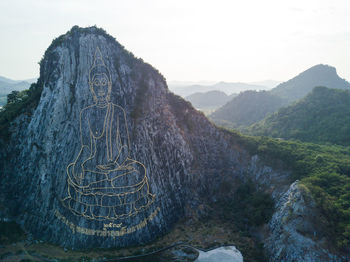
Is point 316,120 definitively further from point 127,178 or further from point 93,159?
point 93,159

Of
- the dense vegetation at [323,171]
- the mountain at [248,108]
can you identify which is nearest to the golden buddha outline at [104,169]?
the dense vegetation at [323,171]

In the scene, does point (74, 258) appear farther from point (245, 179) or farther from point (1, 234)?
point (245, 179)

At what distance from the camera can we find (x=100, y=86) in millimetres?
34094

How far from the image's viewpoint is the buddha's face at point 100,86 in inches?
1333

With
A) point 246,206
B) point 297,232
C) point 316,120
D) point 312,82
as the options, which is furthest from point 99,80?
point 312,82

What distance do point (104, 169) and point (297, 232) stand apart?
2497cm

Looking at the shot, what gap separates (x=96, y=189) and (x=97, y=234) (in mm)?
5542

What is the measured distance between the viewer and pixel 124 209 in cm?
3123

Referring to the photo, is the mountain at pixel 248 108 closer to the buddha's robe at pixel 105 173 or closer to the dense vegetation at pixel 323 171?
the dense vegetation at pixel 323 171

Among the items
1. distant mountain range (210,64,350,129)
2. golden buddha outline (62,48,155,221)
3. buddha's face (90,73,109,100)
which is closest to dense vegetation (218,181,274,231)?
golden buddha outline (62,48,155,221)

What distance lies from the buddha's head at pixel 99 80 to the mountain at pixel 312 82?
10523 centimetres

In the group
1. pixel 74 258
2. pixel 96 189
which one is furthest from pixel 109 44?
pixel 74 258

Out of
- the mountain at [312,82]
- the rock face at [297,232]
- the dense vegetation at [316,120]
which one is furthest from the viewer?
the mountain at [312,82]

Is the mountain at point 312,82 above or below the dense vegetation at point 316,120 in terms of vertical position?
above
